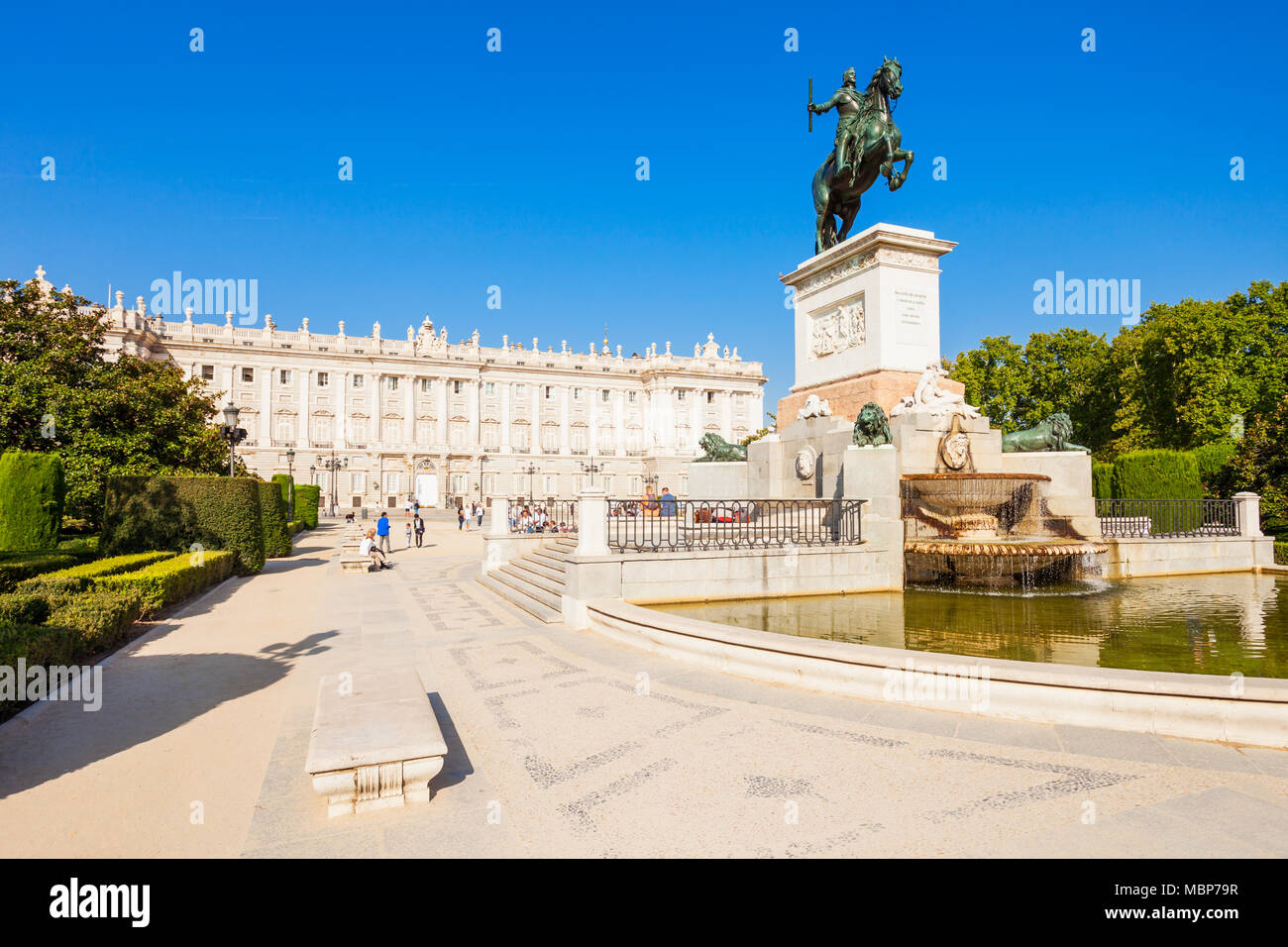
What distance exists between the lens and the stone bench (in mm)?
3954

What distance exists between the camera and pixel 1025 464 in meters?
14.4

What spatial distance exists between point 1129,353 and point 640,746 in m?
44.1

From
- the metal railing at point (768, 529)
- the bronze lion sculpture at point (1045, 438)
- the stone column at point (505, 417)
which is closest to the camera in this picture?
the metal railing at point (768, 529)

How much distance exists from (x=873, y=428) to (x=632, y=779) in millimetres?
9902

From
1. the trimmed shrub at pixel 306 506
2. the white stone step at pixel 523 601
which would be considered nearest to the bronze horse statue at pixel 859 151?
the white stone step at pixel 523 601

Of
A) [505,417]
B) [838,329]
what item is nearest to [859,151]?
[838,329]

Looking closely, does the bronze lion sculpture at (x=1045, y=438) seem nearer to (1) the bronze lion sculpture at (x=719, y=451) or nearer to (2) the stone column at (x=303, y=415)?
(1) the bronze lion sculpture at (x=719, y=451)

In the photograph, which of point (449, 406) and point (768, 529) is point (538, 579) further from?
point (449, 406)

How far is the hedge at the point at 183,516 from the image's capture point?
51.1 ft

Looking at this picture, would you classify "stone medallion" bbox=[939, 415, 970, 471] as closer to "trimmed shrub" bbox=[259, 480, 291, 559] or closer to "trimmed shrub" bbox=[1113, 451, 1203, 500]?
"trimmed shrub" bbox=[1113, 451, 1203, 500]

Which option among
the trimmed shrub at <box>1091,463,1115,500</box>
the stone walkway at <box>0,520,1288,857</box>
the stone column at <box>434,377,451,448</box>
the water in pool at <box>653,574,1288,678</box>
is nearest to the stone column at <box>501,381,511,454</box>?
the stone column at <box>434,377,451,448</box>
